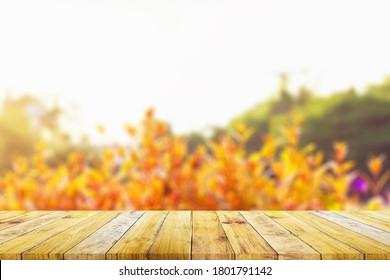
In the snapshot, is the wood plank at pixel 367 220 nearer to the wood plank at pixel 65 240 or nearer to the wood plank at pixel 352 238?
the wood plank at pixel 352 238

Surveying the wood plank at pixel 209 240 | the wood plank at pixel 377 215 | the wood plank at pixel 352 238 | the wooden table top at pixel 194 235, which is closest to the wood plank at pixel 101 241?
the wooden table top at pixel 194 235

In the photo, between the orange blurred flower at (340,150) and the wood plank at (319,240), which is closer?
the wood plank at (319,240)

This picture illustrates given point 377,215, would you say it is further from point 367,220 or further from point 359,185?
point 359,185

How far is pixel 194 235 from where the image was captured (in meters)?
1.78

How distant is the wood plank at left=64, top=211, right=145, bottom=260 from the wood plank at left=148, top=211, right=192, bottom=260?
15 cm

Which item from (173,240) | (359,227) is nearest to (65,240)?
(173,240)

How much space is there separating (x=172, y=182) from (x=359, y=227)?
Result: 1149 millimetres

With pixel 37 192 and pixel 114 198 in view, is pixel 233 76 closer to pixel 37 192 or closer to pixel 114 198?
pixel 114 198

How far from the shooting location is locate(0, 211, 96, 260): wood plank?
150 cm

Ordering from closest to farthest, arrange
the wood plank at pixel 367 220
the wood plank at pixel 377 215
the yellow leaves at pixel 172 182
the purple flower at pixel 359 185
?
1. the wood plank at pixel 367 220
2. the wood plank at pixel 377 215
3. the yellow leaves at pixel 172 182
4. the purple flower at pixel 359 185

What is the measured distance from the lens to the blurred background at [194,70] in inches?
129

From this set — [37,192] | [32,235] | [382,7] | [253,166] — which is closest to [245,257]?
[32,235]

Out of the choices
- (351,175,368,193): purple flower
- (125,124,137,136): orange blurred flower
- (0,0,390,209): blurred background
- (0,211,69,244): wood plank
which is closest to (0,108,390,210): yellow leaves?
(125,124,137,136): orange blurred flower

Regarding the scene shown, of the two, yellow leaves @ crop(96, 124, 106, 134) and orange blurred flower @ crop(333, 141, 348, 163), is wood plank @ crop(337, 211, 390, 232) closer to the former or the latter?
orange blurred flower @ crop(333, 141, 348, 163)
